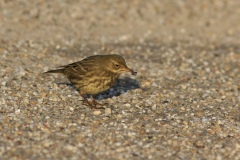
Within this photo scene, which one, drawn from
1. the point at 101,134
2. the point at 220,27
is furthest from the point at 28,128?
the point at 220,27

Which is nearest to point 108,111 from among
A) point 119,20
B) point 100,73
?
point 100,73

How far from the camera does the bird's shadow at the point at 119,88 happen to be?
923 cm

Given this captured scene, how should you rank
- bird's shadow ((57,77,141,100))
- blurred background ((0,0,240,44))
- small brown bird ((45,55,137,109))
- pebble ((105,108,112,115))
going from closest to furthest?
small brown bird ((45,55,137,109))
pebble ((105,108,112,115))
bird's shadow ((57,77,141,100))
blurred background ((0,0,240,44))

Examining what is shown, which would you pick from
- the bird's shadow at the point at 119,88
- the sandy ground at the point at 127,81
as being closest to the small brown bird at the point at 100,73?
the sandy ground at the point at 127,81

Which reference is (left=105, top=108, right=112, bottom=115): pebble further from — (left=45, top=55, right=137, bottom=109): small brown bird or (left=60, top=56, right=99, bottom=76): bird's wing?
(left=60, top=56, right=99, bottom=76): bird's wing

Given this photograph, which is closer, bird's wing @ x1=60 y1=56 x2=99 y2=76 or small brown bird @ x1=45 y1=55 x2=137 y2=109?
small brown bird @ x1=45 y1=55 x2=137 y2=109

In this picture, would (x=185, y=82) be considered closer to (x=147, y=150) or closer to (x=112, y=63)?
(x=112, y=63)

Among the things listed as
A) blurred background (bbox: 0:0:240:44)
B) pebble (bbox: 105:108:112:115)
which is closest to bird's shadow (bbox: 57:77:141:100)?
pebble (bbox: 105:108:112:115)

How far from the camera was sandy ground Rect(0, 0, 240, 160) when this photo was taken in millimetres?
6805

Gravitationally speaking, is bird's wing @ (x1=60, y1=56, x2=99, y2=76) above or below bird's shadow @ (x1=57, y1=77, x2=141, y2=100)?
above

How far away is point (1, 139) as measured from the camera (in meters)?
6.52

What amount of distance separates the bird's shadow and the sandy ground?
0.05 m

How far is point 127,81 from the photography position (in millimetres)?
10266

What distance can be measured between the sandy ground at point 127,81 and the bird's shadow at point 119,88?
0.17 feet
